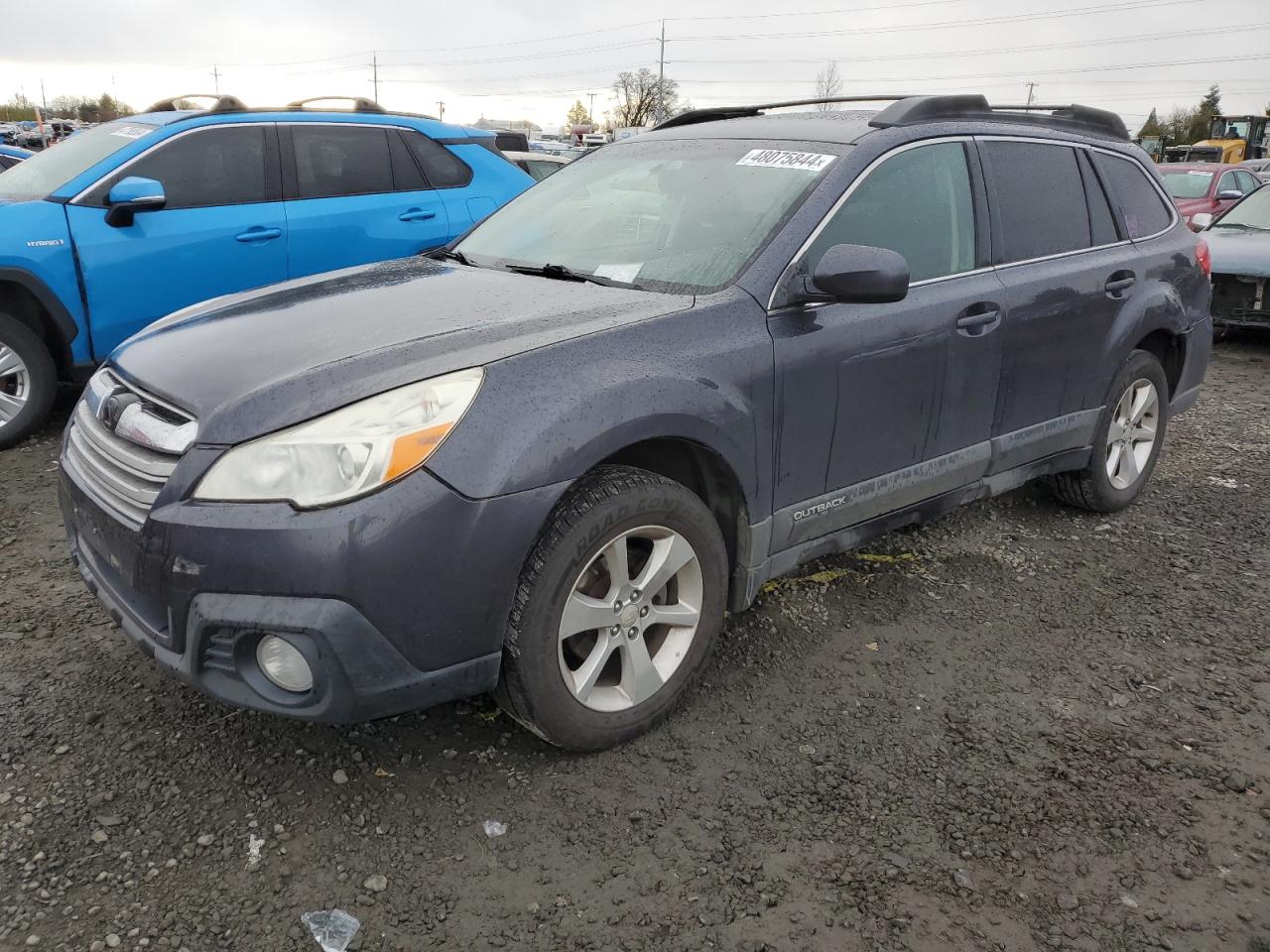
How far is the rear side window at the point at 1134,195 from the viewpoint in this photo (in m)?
4.11

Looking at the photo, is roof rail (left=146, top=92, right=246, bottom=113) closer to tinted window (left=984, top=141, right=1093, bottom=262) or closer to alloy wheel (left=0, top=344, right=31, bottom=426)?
alloy wheel (left=0, top=344, right=31, bottom=426)

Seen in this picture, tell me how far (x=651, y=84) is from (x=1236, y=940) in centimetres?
9105

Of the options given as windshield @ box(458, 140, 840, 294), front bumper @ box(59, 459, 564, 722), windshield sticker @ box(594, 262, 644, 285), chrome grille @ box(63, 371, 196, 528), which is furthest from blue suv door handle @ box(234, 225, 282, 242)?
front bumper @ box(59, 459, 564, 722)

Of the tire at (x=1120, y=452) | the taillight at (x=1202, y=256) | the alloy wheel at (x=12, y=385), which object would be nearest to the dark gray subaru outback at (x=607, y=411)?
the tire at (x=1120, y=452)

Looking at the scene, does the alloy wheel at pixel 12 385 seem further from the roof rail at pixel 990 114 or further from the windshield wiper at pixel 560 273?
the roof rail at pixel 990 114

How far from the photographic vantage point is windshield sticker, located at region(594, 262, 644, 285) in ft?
9.71

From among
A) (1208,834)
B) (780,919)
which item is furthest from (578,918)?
(1208,834)

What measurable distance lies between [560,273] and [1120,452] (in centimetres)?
284

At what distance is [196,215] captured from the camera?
530 cm

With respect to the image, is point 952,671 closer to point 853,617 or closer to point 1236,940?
point 853,617

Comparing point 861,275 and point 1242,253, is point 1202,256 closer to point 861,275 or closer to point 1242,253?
point 861,275

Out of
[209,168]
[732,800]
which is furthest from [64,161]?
[732,800]

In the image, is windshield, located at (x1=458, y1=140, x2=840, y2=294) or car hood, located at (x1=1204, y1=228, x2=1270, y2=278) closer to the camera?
windshield, located at (x1=458, y1=140, x2=840, y2=294)

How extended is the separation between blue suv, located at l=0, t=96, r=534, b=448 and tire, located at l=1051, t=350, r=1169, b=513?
3988 millimetres
